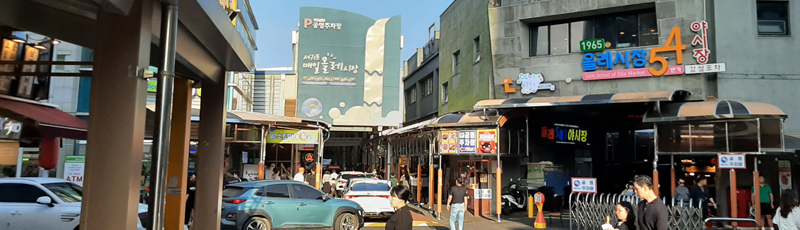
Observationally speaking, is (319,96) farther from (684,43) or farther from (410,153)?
(684,43)

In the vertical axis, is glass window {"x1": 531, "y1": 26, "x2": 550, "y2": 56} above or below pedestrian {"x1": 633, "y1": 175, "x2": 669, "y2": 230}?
above

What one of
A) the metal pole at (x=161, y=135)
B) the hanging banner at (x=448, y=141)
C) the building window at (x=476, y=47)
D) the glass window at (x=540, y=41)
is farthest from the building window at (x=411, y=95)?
the metal pole at (x=161, y=135)

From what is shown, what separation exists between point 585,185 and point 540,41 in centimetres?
869

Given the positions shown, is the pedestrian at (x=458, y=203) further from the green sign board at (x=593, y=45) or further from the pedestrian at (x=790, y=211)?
the green sign board at (x=593, y=45)

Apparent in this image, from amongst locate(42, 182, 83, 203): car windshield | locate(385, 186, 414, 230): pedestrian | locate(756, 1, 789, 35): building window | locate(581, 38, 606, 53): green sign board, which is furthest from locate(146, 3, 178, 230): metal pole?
locate(756, 1, 789, 35): building window

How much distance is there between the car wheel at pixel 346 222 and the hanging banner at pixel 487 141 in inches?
255

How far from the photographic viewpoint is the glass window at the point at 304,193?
47.8 feet

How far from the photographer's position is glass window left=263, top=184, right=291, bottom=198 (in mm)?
14133

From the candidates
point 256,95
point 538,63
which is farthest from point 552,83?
point 256,95

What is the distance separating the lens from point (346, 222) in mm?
15062

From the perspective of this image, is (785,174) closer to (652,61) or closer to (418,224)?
(652,61)

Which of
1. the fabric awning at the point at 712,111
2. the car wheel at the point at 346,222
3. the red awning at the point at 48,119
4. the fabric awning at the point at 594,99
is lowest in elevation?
the car wheel at the point at 346,222

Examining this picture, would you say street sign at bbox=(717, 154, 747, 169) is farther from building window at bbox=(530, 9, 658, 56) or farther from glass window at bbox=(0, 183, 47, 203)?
glass window at bbox=(0, 183, 47, 203)

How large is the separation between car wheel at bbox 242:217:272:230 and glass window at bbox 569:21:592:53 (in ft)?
44.4
